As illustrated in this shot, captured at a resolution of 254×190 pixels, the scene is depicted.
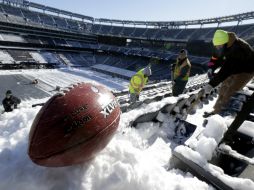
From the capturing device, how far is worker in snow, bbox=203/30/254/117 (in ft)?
13.0

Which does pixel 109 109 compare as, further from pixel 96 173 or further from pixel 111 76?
pixel 111 76

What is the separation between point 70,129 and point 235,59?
352 cm

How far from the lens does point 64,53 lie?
138ft

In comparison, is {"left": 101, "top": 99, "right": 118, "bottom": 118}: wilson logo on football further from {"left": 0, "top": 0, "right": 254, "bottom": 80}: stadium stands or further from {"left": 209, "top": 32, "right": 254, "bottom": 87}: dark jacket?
{"left": 0, "top": 0, "right": 254, "bottom": 80}: stadium stands

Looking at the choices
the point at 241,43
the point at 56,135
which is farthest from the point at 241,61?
the point at 56,135

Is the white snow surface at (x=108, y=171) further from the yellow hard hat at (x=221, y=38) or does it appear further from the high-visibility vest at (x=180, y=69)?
the high-visibility vest at (x=180, y=69)


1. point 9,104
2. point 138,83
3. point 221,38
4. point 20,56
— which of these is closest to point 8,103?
point 9,104

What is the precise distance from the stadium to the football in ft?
0.44

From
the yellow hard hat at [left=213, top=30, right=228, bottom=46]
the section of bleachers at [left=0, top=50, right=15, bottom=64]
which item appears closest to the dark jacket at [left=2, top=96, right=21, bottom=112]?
the yellow hard hat at [left=213, top=30, right=228, bottom=46]

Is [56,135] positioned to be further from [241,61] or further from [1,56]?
[1,56]

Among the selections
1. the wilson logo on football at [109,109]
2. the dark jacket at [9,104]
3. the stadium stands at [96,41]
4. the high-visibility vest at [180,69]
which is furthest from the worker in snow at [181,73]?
the stadium stands at [96,41]

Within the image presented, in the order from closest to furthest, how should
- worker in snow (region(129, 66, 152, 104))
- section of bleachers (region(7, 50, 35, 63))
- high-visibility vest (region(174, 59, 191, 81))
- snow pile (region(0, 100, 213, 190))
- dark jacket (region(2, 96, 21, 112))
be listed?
snow pile (region(0, 100, 213, 190)) < high-visibility vest (region(174, 59, 191, 81)) < dark jacket (region(2, 96, 21, 112)) < worker in snow (region(129, 66, 152, 104)) < section of bleachers (region(7, 50, 35, 63))

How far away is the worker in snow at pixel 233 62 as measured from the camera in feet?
13.0

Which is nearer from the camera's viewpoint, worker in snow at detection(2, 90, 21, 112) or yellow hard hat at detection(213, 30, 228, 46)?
yellow hard hat at detection(213, 30, 228, 46)
